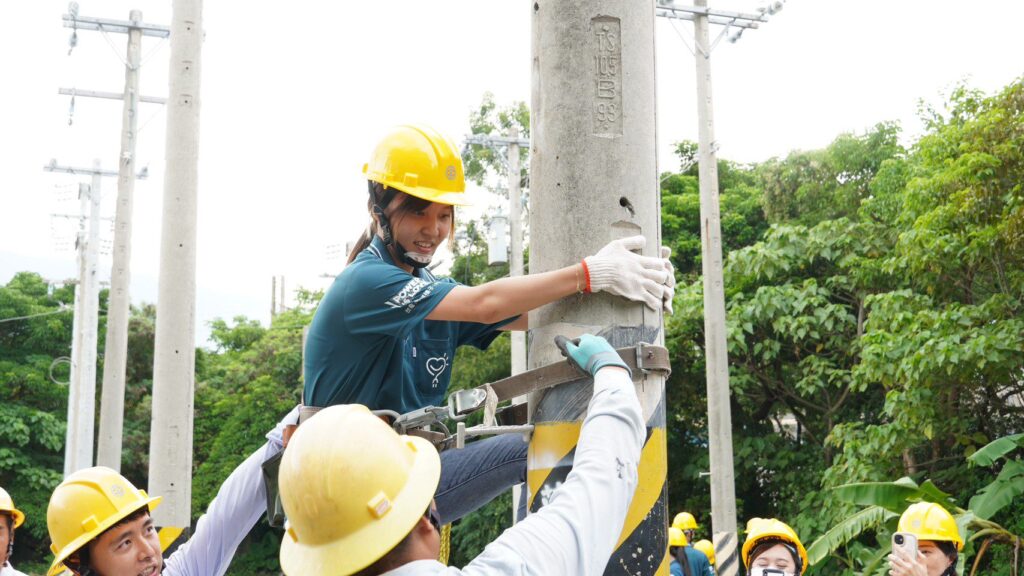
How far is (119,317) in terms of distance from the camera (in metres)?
14.1

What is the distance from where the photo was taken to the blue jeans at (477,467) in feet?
11.5

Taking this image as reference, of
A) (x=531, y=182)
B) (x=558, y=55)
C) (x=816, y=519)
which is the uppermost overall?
(x=558, y=55)

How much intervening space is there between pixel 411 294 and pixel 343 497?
1053 mm

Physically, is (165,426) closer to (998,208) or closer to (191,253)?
(191,253)

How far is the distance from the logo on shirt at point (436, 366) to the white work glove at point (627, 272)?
0.87 meters

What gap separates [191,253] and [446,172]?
5771 mm

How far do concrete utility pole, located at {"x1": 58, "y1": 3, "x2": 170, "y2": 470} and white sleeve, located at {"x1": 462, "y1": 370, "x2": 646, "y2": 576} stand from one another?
11.4 m

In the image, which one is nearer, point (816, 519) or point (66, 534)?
point (66, 534)

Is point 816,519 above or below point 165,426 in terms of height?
below

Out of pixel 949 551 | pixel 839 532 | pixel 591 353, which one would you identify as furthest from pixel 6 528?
pixel 839 532

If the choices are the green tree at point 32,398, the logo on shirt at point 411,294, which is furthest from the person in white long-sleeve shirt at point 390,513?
the green tree at point 32,398

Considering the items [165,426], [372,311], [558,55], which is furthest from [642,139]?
[165,426]

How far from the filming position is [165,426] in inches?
319

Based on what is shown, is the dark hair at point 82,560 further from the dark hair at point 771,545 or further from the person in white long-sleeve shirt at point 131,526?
the dark hair at point 771,545
